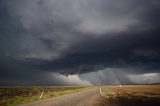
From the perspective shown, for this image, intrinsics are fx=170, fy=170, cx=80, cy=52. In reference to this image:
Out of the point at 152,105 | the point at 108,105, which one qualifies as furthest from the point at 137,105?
the point at 108,105

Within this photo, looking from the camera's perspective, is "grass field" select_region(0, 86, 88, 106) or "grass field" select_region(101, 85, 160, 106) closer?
"grass field" select_region(101, 85, 160, 106)

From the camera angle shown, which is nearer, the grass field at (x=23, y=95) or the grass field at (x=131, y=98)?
the grass field at (x=131, y=98)

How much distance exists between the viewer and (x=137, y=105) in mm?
23453

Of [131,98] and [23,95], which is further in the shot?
[23,95]

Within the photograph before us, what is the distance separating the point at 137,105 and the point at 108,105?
14.6 feet

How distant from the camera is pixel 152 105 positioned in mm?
23578

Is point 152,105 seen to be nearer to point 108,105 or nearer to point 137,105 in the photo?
point 137,105

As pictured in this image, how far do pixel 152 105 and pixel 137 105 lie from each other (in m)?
2.13

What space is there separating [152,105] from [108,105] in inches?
257

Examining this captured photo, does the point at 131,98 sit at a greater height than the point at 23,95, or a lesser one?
lesser

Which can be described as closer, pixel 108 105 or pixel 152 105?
pixel 108 105
